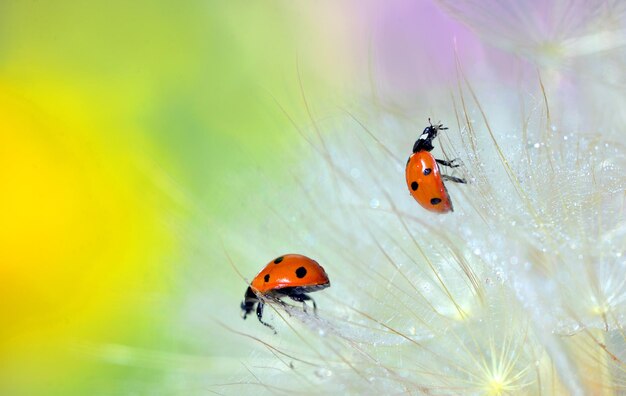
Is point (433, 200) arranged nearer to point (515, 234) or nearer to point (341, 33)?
point (515, 234)

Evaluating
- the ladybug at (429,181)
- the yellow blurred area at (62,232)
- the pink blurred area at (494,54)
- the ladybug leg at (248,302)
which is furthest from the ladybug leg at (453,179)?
the yellow blurred area at (62,232)

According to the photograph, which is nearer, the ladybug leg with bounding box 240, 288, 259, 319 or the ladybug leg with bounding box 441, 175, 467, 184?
the ladybug leg with bounding box 441, 175, 467, 184

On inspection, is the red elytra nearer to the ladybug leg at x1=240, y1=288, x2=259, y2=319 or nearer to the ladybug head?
the ladybug head

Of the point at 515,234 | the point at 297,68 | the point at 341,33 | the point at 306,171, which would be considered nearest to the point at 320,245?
the point at 306,171

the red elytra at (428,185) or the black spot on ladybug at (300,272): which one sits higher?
the red elytra at (428,185)

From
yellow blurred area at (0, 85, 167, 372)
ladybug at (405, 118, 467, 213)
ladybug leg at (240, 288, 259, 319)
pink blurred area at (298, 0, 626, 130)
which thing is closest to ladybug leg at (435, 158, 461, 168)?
ladybug at (405, 118, 467, 213)

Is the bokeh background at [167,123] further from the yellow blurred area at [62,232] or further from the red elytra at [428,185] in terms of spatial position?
the red elytra at [428,185]
